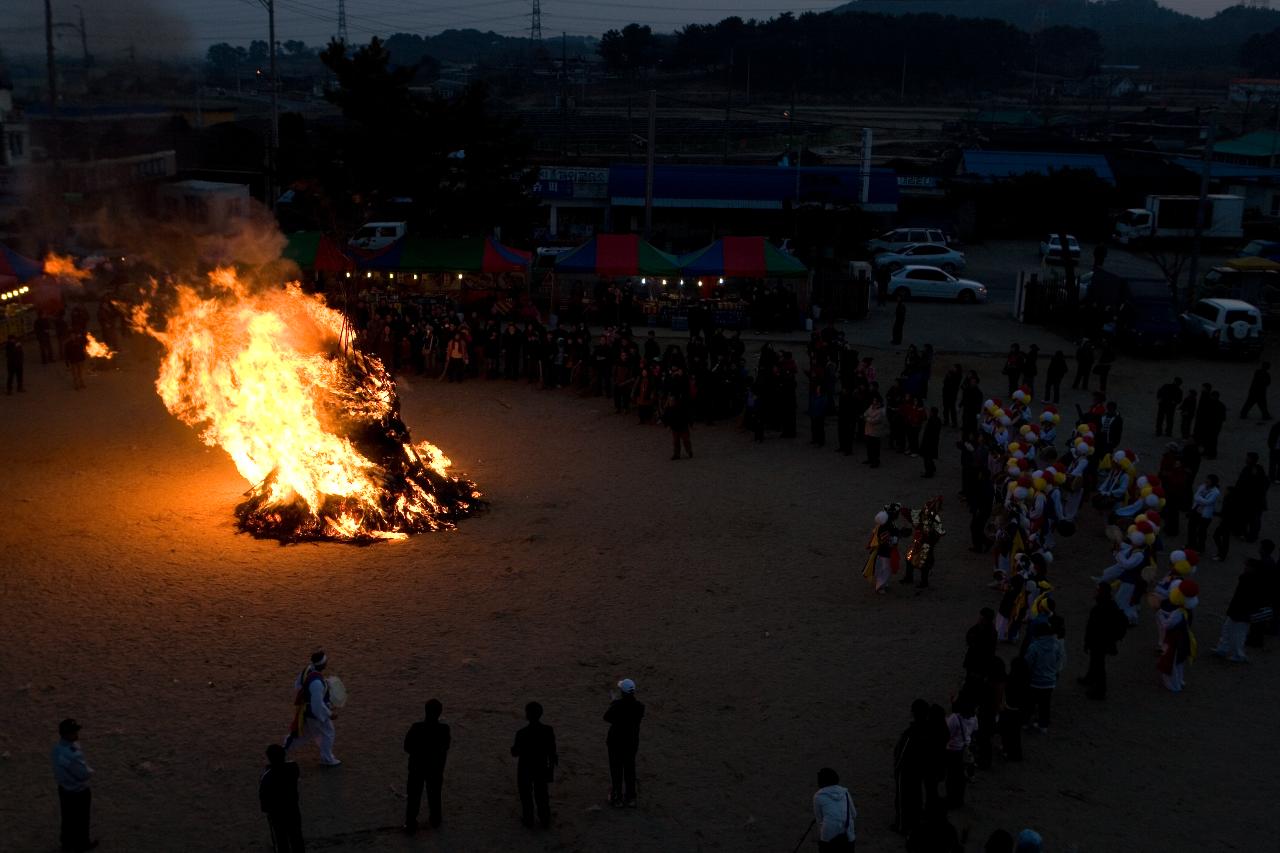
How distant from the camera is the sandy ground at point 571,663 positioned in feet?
32.7

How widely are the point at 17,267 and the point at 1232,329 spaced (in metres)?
30.2

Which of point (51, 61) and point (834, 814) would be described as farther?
point (51, 61)

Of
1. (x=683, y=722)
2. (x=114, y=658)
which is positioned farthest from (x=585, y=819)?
(x=114, y=658)

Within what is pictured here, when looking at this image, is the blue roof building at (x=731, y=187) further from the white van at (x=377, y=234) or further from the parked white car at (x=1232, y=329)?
the parked white car at (x=1232, y=329)

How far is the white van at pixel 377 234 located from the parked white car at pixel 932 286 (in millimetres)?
16851

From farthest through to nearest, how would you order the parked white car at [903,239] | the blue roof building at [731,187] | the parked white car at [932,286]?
the blue roof building at [731,187] → the parked white car at [903,239] → the parked white car at [932,286]

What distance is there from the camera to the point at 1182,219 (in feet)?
157

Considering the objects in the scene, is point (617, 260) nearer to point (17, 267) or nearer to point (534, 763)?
point (17, 267)

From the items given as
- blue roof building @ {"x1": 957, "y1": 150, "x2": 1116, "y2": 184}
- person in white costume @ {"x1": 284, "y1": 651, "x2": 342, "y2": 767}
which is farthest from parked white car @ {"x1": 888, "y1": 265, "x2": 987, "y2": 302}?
person in white costume @ {"x1": 284, "y1": 651, "x2": 342, "y2": 767}

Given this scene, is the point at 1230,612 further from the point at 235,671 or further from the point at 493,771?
the point at 235,671

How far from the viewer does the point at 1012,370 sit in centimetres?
2367

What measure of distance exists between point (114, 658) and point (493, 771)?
488 centimetres

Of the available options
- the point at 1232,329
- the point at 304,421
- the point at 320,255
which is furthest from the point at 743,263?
the point at 304,421

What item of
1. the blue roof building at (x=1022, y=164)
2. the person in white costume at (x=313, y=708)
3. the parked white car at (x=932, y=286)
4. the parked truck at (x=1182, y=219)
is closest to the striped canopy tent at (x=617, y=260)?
the parked white car at (x=932, y=286)
